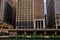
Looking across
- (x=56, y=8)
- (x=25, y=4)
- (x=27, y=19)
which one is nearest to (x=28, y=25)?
(x=27, y=19)

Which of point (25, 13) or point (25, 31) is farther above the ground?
point (25, 13)

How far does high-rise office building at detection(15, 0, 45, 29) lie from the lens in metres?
95.2

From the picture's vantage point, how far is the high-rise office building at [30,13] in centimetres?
9525

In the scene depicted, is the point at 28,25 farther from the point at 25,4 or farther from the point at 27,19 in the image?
the point at 25,4

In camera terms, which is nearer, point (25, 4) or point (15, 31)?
point (15, 31)

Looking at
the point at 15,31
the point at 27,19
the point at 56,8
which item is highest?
the point at 56,8

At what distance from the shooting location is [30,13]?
3836 inches

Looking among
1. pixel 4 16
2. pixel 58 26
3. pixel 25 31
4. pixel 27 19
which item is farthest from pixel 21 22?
pixel 58 26

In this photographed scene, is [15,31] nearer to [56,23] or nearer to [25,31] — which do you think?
[25,31]

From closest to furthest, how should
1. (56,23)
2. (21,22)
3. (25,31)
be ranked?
(25,31), (56,23), (21,22)

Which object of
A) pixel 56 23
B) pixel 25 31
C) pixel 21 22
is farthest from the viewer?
pixel 21 22

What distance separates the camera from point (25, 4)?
97.8m

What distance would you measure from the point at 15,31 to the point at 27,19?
730 inches

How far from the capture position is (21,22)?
9550cm
